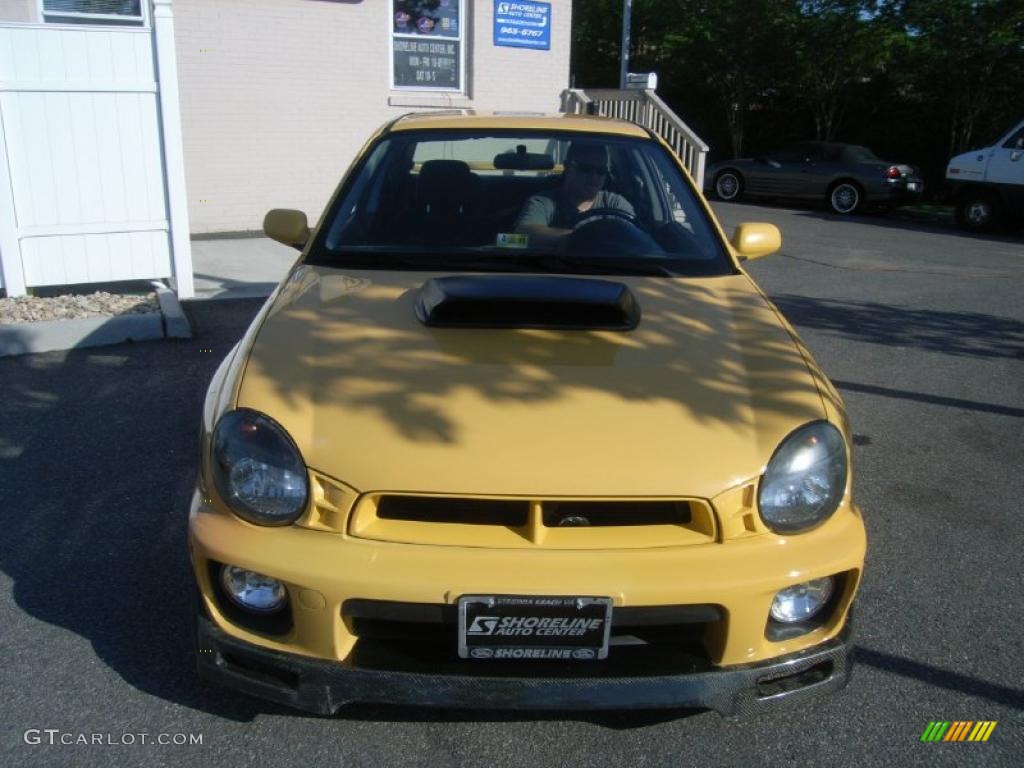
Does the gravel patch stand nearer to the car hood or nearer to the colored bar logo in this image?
the car hood

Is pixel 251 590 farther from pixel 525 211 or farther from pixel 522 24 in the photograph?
pixel 522 24

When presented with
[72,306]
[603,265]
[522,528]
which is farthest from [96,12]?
[522,528]

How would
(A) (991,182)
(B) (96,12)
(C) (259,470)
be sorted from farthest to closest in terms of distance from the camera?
(A) (991,182) → (B) (96,12) → (C) (259,470)

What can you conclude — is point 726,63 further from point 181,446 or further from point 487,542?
point 487,542

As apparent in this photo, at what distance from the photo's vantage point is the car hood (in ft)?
7.52

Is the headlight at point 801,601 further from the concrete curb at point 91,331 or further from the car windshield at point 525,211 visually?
the concrete curb at point 91,331

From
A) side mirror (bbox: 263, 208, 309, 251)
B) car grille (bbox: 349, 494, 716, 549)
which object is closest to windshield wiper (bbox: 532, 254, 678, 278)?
side mirror (bbox: 263, 208, 309, 251)

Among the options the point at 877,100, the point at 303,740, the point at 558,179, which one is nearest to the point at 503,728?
the point at 303,740

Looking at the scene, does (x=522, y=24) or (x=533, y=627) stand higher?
(x=522, y=24)

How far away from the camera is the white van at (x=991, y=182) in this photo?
14.2 m

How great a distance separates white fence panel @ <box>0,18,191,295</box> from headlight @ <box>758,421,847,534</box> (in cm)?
616

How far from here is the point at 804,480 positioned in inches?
95.0

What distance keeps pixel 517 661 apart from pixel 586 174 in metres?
2.39

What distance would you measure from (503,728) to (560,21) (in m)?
10.9
